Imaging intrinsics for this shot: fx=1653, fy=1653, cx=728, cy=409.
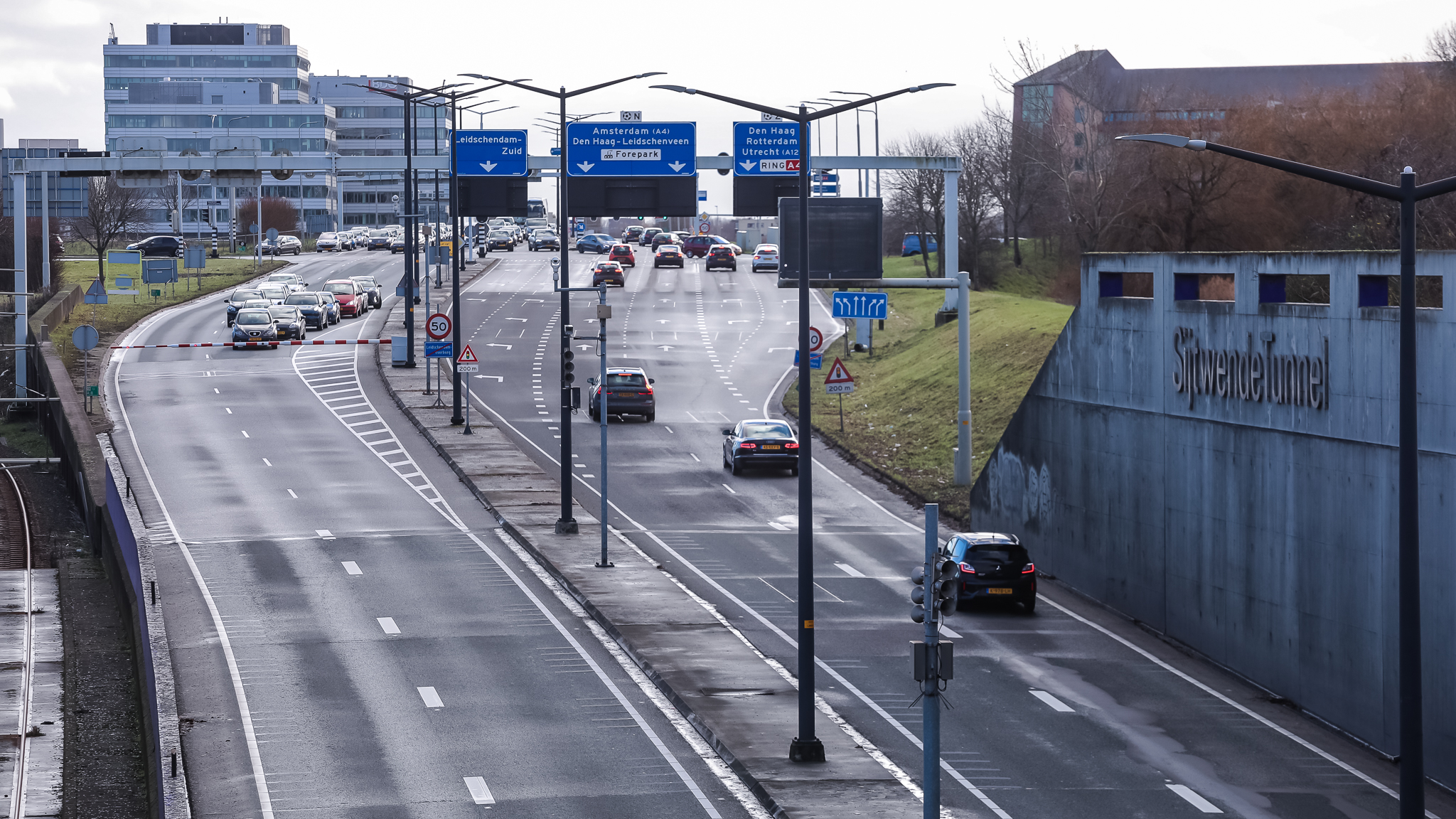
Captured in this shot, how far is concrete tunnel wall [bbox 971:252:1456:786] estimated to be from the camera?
21.2 metres

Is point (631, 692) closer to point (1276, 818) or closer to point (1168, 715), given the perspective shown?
point (1168, 715)

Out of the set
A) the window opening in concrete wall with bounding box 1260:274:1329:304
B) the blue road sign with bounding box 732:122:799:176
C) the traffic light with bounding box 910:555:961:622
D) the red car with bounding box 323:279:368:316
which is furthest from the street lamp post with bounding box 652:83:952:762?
the red car with bounding box 323:279:368:316

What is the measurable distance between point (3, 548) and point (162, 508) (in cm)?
439

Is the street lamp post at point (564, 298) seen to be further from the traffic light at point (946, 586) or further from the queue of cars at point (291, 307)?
the queue of cars at point (291, 307)

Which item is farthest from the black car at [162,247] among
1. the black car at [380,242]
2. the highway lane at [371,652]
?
the highway lane at [371,652]

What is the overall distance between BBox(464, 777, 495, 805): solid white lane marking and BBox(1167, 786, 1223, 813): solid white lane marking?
318 inches

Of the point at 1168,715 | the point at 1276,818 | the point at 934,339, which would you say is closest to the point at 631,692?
the point at 1168,715

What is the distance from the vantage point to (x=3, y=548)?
39469 mm

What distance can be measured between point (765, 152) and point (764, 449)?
7.88 metres

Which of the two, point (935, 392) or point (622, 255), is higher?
point (622, 255)

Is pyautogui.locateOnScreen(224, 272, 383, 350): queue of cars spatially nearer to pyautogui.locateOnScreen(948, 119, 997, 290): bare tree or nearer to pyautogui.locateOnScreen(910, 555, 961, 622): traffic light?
pyautogui.locateOnScreen(948, 119, 997, 290): bare tree

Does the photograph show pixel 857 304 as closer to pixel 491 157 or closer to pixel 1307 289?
pixel 491 157

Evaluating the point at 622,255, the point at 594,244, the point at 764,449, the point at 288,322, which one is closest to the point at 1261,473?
the point at 764,449

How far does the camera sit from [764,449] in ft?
145
